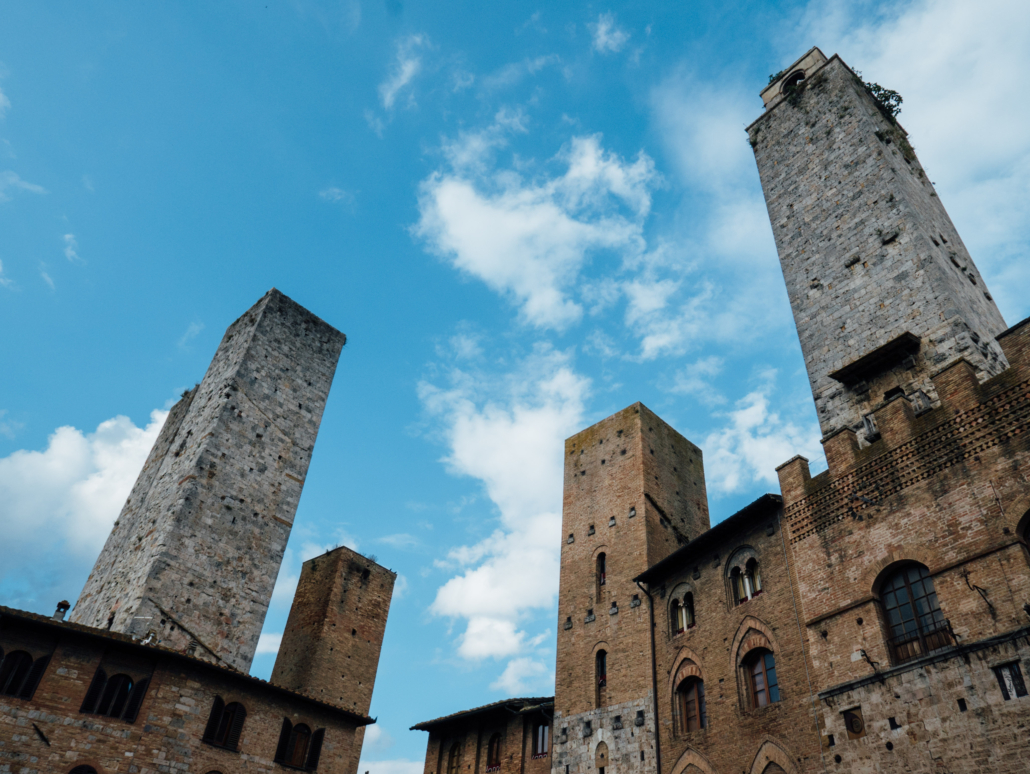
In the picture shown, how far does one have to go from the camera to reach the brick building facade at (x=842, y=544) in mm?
11859

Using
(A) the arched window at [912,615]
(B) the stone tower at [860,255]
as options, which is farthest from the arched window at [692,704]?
(B) the stone tower at [860,255]

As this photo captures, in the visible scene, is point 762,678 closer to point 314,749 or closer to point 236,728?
point 314,749

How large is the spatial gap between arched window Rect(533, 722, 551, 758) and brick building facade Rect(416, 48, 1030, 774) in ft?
6.96

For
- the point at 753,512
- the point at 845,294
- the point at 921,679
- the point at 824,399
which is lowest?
the point at 921,679

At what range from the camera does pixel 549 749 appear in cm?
2367

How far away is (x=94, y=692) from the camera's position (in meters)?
17.4

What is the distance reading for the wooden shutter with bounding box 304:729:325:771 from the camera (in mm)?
20739

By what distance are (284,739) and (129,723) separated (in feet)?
15.0

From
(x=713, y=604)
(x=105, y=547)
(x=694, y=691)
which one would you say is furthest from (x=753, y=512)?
(x=105, y=547)

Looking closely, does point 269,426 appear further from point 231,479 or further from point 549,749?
point 549,749

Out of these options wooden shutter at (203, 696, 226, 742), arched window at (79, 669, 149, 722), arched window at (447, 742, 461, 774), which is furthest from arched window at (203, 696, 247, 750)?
arched window at (447, 742, 461, 774)

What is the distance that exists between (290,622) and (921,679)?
2484cm

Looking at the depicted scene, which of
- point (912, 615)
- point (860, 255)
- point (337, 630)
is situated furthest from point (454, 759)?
point (860, 255)

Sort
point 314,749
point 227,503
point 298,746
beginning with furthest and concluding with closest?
point 227,503, point 314,749, point 298,746
